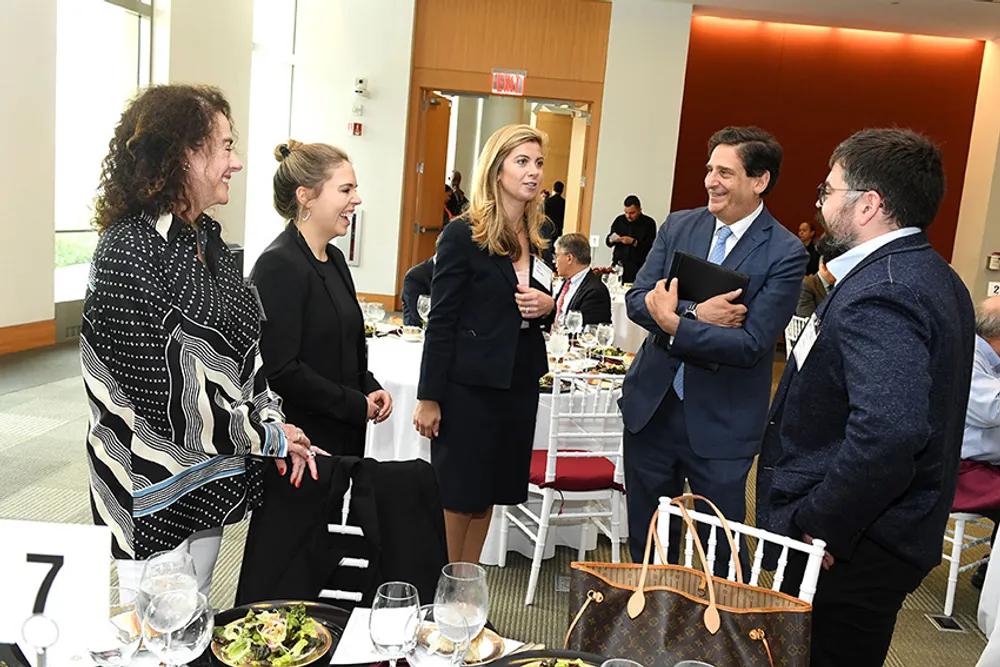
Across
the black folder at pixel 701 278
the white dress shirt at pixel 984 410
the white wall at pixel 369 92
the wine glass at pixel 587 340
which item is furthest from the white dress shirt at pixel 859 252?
the white wall at pixel 369 92

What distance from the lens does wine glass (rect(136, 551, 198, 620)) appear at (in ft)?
3.80

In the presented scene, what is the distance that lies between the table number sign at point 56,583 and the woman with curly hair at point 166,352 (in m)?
0.53

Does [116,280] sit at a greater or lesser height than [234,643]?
greater

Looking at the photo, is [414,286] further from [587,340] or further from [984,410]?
[984,410]

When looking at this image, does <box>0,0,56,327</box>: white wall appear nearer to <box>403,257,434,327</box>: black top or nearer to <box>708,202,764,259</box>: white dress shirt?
<box>403,257,434,327</box>: black top

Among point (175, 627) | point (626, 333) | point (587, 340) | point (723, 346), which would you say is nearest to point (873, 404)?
point (723, 346)

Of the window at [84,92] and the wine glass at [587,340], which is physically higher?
the window at [84,92]


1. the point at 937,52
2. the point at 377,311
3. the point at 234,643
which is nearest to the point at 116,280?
the point at 234,643

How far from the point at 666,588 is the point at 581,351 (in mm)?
2983

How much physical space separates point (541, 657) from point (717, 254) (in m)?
1.67

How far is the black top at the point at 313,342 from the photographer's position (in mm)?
2291

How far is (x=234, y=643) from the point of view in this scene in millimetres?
1318

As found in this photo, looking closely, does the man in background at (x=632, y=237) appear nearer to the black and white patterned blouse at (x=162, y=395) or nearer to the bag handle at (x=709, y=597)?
the black and white patterned blouse at (x=162, y=395)

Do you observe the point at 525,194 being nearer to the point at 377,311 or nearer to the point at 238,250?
the point at 377,311
